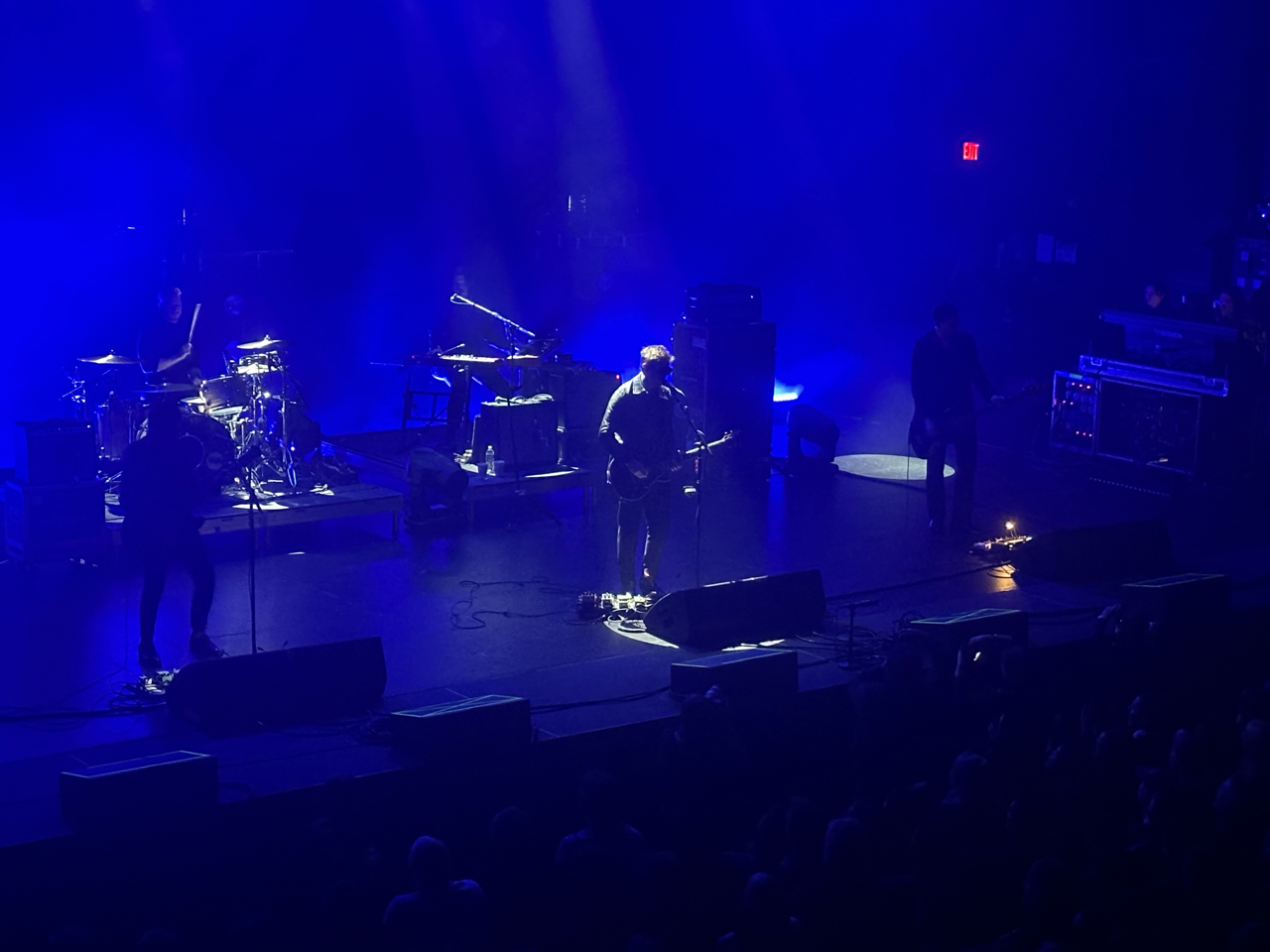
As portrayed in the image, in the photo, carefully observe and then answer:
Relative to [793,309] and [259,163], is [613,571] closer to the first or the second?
[259,163]

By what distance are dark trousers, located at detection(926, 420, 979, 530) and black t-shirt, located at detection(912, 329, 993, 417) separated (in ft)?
0.54

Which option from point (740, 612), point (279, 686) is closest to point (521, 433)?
point (740, 612)

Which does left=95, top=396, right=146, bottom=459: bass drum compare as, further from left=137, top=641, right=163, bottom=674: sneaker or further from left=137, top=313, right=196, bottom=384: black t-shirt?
left=137, top=641, right=163, bottom=674: sneaker

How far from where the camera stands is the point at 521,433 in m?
12.0

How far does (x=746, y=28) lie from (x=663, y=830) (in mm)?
12303

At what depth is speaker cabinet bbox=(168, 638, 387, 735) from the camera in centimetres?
685

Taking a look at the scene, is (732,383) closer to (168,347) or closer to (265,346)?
(265,346)

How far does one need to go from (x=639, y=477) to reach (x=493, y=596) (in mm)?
1287

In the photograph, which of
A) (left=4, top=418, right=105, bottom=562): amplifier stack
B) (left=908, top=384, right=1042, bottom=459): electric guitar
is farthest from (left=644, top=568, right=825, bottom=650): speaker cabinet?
(left=4, top=418, right=105, bottom=562): amplifier stack

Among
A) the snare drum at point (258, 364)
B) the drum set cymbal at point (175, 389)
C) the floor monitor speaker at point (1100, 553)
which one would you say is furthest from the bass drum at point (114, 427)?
the floor monitor speaker at point (1100, 553)

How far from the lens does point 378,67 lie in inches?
568

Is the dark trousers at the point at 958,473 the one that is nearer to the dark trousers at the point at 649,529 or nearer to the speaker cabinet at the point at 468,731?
the dark trousers at the point at 649,529

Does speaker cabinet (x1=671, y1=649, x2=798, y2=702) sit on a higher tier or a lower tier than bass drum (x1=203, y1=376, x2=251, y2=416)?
lower

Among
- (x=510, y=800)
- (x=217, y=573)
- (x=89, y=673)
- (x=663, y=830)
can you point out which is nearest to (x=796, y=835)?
(x=663, y=830)
